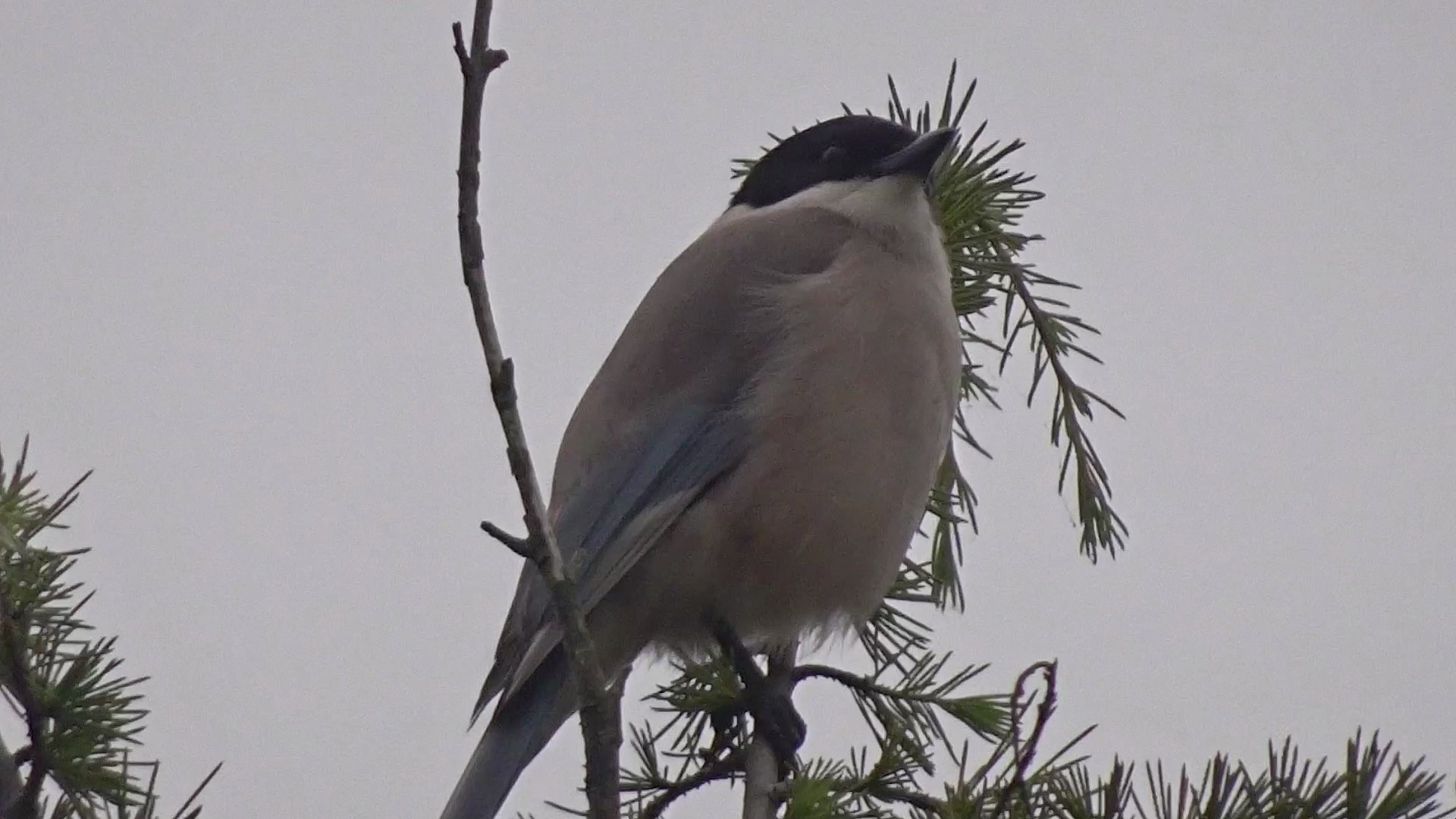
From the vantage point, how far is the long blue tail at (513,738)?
10.4 feet

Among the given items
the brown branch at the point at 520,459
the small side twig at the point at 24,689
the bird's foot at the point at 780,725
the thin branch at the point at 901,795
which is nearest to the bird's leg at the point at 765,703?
the bird's foot at the point at 780,725

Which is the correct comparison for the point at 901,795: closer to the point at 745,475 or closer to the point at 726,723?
the point at 726,723

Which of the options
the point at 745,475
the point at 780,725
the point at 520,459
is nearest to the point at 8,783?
the point at 520,459

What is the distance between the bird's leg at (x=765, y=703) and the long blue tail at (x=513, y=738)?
0.37 metres

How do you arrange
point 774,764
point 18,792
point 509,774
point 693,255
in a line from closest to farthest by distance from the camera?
point 18,792 < point 774,764 < point 509,774 < point 693,255

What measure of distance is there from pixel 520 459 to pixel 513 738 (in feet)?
4.47

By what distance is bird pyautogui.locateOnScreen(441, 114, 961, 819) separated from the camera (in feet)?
11.2

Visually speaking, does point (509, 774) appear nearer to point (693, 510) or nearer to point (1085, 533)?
point (693, 510)

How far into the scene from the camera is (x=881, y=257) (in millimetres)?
3918

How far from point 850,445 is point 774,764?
2.90ft

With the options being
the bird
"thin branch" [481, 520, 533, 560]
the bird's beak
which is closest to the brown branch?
"thin branch" [481, 520, 533, 560]

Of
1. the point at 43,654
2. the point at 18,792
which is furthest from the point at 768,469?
the point at 18,792

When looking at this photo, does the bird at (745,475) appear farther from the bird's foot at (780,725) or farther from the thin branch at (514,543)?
the thin branch at (514,543)

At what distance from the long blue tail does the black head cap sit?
1.61 meters
